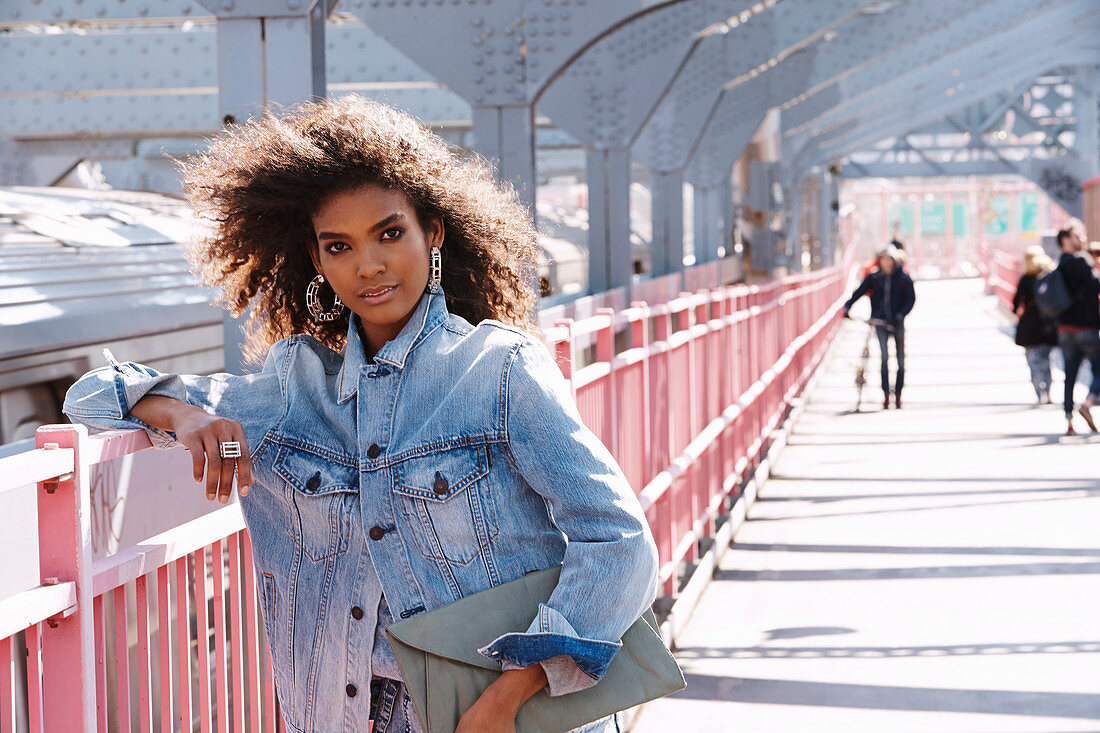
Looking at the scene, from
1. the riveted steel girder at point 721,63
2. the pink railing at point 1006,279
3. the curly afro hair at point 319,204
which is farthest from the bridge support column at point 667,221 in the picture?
the curly afro hair at point 319,204

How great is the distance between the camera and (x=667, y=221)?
15.5m

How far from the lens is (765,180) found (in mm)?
24266

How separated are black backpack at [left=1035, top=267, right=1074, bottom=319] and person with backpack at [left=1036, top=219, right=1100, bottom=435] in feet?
0.04

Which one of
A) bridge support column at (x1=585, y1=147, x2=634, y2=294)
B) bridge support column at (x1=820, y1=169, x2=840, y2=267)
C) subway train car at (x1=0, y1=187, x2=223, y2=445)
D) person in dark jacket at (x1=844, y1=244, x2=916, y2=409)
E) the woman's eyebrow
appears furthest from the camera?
bridge support column at (x1=820, y1=169, x2=840, y2=267)

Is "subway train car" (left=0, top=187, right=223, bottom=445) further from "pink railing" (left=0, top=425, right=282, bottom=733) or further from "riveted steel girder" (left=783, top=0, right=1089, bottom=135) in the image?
"riveted steel girder" (left=783, top=0, right=1089, bottom=135)

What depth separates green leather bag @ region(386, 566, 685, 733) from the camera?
1862 millimetres

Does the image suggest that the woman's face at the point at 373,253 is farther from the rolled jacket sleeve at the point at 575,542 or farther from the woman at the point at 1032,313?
the woman at the point at 1032,313

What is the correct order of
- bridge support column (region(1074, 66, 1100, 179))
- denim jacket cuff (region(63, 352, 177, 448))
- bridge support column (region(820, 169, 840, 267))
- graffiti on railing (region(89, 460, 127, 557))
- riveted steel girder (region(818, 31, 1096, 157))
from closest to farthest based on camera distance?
denim jacket cuff (region(63, 352, 177, 448)) < graffiti on railing (region(89, 460, 127, 557)) < riveted steel girder (region(818, 31, 1096, 157)) < bridge support column (region(1074, 66, 1100, 179)) < bridge support column (region(820, 169, 840, 267))

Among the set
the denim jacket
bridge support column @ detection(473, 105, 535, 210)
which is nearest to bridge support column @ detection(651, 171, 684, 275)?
bridge support column @ detection(473, 105, 535, 210)

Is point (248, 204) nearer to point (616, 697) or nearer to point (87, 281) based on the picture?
point (616, 697)

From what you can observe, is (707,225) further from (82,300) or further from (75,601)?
(75,601)

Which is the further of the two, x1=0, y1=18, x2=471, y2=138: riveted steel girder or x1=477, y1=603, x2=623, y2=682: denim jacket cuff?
x1=0, y1=18, x2=471, y2=138: riveted steel girder

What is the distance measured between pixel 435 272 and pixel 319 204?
21 centimetres

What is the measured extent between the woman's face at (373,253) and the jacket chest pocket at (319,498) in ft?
0.79
